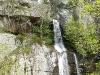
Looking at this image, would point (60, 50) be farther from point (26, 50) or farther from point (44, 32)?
point (26, 50)

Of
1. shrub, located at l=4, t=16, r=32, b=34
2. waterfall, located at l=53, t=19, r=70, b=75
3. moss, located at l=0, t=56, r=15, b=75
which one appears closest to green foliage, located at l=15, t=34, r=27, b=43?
shrub, located at l=4, t=16, r=32, b=34

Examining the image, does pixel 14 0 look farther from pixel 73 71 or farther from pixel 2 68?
pixel 73 71

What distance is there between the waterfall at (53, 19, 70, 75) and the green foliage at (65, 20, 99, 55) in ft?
2.45

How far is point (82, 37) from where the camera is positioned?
16297 mm

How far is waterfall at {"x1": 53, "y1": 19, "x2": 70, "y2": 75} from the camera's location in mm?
15141

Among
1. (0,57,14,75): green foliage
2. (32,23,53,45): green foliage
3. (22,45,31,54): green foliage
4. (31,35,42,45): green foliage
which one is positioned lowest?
(0,57,14,75): green foliage

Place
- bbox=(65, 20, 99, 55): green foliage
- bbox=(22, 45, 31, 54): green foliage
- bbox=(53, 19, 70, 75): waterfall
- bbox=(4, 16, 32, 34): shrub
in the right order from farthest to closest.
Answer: bbox=(65, 20, 99, 55): green foliage
bbox=(4, 16, 32, 34): shrub
bbox=(53, 19, 70, 75): waterfall
bbox=(22, 45, 31, 54): green foliage

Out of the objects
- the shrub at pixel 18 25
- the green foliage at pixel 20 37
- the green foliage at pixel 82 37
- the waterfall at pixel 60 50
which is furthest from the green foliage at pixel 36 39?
the green foliage at pixel 82 37

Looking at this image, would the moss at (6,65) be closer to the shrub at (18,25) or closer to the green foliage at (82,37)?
the shrub at (18,25)

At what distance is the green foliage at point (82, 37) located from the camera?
16.0 m

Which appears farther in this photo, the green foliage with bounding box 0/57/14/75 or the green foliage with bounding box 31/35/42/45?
the green foliage with bounding box 31/35/42/45

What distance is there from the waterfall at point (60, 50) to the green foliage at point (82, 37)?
2.45ft

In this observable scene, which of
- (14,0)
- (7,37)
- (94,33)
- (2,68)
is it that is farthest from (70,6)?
(2,68)

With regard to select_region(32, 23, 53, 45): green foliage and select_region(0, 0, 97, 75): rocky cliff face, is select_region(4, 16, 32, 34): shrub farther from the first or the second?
select_region(32, 23, 53, 45): green foliage
